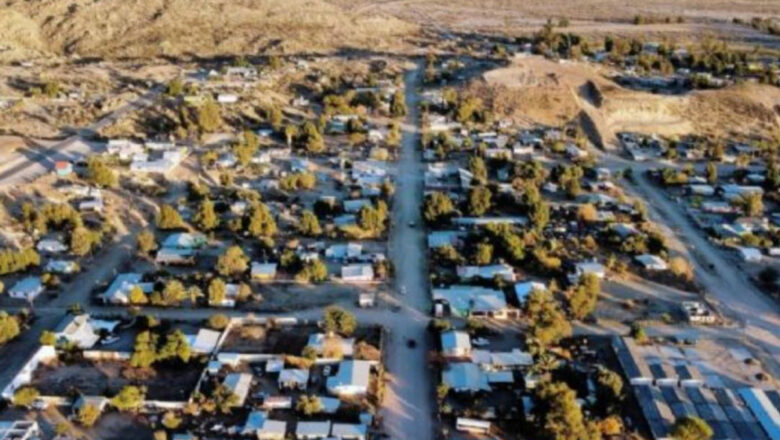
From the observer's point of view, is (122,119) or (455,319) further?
(122,119)

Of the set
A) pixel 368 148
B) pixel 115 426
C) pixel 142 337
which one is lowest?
pixel 115 426

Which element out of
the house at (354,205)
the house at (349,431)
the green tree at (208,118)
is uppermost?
the green tree at (208,118)

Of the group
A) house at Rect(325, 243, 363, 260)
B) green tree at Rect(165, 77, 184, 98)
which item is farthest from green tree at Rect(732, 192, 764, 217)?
green tree at Rect(165, 77, 184, 98)

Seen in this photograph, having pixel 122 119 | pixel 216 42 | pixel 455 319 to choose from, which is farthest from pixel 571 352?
pixel 216 42

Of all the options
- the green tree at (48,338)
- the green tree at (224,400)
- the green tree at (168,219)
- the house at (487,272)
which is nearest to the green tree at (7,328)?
the green tree at (48,338)

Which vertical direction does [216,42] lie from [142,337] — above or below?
above

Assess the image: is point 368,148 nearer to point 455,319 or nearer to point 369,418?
point 455,319

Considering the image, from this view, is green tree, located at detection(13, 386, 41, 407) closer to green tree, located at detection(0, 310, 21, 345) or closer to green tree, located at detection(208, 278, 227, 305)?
green tree, located at detection(0, 310, 21, 345)

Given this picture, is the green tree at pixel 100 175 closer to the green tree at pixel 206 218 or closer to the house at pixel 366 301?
the green tree at pixel 206 218
